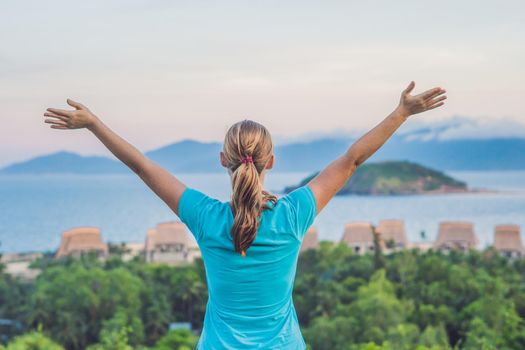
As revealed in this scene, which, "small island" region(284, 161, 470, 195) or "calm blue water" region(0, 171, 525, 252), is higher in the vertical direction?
"small island" region(284, 161, 470, 195)

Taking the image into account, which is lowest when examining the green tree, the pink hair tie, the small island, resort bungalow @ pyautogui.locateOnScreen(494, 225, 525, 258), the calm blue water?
the green tree

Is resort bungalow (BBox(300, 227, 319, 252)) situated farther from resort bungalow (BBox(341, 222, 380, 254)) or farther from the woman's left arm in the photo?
the woman's left arm

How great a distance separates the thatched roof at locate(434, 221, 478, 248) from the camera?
30.5m

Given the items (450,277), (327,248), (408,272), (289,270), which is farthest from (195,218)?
(327,248)

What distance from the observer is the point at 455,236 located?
3072 centimetres

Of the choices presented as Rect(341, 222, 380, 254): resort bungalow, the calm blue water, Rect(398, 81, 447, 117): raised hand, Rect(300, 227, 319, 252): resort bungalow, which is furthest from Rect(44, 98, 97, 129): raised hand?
the calm blue water

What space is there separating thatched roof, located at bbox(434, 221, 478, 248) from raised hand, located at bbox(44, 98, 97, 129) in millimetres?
30008

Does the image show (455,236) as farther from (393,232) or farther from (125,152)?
(125,152)

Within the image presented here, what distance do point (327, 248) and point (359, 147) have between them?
2120 cm

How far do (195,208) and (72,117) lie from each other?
349mm

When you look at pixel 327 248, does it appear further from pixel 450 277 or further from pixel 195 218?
pixel 195 218

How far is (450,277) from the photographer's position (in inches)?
659

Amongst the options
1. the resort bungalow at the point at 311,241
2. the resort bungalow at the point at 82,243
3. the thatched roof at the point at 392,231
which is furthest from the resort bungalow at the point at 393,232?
the resort bungalow at the point at 82,243

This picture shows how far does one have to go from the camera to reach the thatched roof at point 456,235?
3054cm
